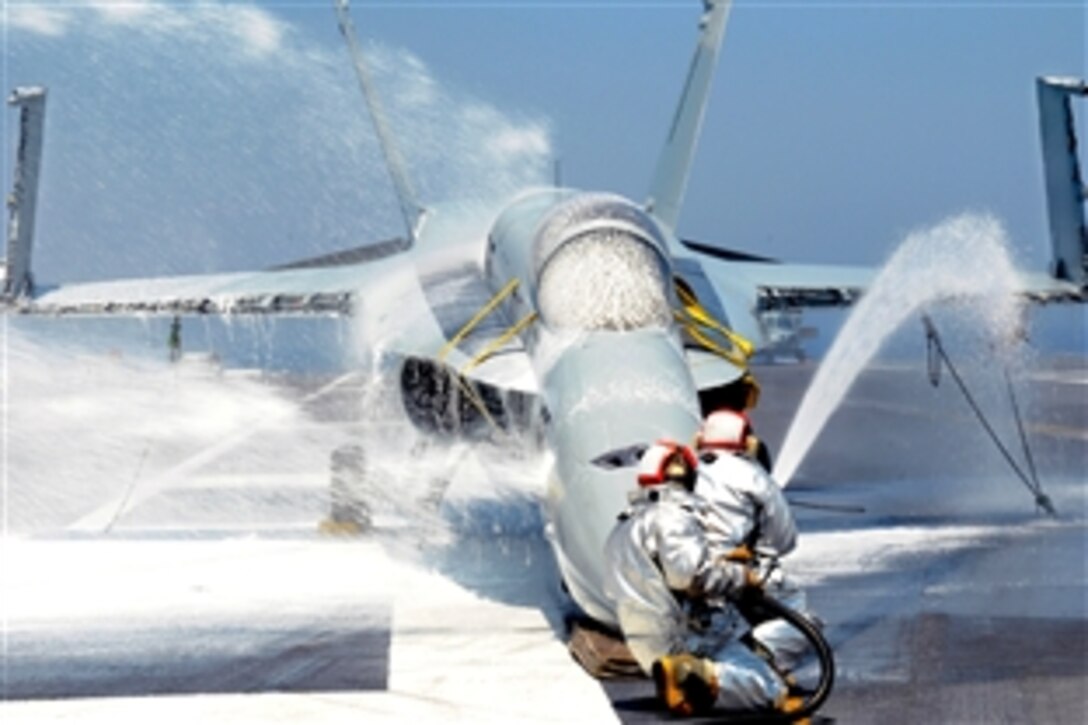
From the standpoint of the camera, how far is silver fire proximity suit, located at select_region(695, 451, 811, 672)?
8469mm

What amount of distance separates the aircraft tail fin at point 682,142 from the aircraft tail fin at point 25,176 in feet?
21.2

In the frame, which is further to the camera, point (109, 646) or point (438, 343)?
point (438, 343)

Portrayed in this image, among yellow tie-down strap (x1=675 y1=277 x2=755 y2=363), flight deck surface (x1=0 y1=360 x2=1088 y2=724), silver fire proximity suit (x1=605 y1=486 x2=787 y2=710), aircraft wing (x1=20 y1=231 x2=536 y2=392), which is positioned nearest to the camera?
silver fire proximity suit (x1=605 y1=486 x2=787 y2=710)

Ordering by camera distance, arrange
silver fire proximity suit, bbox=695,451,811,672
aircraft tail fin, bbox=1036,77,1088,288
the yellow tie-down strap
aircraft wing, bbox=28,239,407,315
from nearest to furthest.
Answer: silver fire proximity suit, bbox=695,451,811,672, the yellow tie-down strap, aircraft tail fin, bbox=1036,77,1088,288, aircraft wing, bbox=28,239,407,315

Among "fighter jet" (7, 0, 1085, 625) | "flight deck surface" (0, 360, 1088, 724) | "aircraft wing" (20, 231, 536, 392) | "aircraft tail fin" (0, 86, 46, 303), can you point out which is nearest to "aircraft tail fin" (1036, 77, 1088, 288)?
"fighter jet" (7, 0, 1085, 625)

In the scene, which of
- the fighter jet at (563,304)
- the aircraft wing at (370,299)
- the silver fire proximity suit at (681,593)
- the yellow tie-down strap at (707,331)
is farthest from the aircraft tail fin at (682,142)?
the silver fire proximity suit at (681,593)

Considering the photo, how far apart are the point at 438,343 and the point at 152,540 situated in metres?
4.91

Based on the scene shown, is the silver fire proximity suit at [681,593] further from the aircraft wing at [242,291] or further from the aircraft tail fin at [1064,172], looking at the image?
the aircraft tail fin at [1064,172]

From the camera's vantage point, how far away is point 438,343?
47.7 ft

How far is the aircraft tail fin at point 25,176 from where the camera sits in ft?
64.7

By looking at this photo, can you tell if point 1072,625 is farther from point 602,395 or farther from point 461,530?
point 461,530

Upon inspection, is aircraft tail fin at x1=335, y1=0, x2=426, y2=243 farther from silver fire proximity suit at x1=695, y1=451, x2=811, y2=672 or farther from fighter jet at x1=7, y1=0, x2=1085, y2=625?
silver fire proximity suit at x1=695, y1=451, x2=811, y2=672

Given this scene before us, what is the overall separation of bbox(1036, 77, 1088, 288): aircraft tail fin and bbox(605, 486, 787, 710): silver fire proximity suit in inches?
427

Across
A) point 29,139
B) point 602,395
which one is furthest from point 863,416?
point 602,395
